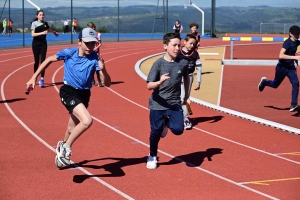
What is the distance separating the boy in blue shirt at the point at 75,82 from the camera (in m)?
7.35

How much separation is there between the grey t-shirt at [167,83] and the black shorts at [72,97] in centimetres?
89

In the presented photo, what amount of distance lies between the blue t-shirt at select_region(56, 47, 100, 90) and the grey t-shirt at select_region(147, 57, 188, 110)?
0.80 metres

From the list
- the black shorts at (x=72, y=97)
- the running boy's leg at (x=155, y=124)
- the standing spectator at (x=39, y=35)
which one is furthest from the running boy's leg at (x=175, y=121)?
the standing spectator at (x=39, y=35)

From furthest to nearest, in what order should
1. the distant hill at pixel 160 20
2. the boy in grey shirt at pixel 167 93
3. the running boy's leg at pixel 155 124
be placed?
the distant hill at pixel 160 20 < the running boy's leg at pixel 155 124 < the boy in grey shirt at pixel 167 93

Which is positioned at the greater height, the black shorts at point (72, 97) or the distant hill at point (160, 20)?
the distant hill at point (160, 20)

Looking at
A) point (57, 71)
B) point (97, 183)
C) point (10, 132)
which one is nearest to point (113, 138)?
point (10, 132)

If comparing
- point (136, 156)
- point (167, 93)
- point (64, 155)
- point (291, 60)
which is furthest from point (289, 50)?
point (64, 155)

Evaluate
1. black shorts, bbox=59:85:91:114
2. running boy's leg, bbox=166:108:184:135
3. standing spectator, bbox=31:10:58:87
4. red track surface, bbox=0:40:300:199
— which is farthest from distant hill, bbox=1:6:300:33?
black shorts, bbox=59:85:91:114

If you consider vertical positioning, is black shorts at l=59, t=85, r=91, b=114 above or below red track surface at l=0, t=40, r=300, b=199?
above

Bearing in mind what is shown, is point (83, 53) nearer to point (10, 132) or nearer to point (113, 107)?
point (10, 132)

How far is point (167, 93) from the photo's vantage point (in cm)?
789

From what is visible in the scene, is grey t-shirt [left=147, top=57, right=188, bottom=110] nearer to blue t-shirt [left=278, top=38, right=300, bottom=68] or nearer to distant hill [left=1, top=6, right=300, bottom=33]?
blue t-shirt [left=278, top=38, right=300, bottom=68]

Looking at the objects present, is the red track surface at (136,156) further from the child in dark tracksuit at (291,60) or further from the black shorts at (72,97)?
the black shorts at (72,97)

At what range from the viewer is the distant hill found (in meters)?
69.3
